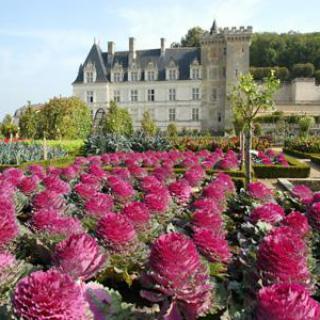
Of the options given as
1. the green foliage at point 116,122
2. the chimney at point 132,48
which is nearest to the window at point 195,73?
the chimney at point 132,48

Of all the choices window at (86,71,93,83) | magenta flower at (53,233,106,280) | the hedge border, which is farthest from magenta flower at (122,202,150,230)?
window at (86,71,93,83)

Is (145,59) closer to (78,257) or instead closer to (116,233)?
(116,233)

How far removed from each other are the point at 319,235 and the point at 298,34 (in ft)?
300

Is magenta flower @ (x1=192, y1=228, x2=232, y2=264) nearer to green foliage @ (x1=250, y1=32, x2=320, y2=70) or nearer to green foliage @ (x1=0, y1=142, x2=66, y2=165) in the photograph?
green foliage @ (x1=0, y1=142, x2=66, y2=165)

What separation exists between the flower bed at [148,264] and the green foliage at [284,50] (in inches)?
3241

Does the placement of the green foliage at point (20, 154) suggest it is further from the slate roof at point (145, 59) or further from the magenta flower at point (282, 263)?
the slate roof at point (145, 59)

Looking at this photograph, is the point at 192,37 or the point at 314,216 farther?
the point at 192,37

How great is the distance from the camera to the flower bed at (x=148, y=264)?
4.65ft

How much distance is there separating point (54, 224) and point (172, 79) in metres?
58.0

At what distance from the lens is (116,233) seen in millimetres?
2330

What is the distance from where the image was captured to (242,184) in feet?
33.8

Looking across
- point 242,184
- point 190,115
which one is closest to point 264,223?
point 242,184

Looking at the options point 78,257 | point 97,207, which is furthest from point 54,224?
point 78,257

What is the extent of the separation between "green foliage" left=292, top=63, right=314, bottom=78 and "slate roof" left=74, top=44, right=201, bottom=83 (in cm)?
2361
